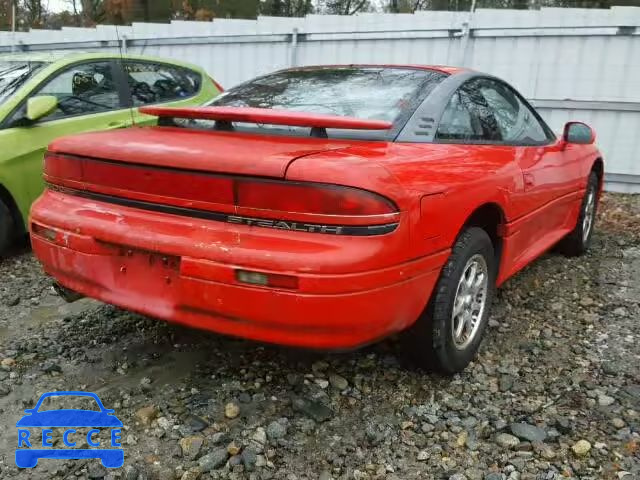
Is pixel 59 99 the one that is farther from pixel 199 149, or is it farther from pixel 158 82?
pixel 199 149

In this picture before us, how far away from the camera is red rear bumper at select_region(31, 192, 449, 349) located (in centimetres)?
194

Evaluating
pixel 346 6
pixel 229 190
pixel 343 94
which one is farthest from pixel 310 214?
pixel 346 6

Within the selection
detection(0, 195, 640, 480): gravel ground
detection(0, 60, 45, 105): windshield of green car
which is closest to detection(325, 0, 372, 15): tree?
detection(0, 60, 45, 105): windshield of green car

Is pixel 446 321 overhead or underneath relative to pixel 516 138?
underneath

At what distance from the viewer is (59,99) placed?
4.51m

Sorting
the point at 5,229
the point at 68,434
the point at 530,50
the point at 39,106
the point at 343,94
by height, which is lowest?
Answer: the point at 68,434

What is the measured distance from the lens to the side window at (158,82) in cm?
507

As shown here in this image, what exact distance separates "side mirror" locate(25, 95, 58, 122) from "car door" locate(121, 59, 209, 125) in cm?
86

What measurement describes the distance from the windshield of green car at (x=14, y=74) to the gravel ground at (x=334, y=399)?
1.78m

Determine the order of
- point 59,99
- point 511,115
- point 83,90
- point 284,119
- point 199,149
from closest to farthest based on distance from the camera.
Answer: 1. point 199,149
2. point 284,119
3. point 511,115
4. point 59,99
5. point 83,90

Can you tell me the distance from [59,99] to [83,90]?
0.84 feet

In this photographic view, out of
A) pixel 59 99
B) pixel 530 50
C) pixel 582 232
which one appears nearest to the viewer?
pixel 582 232

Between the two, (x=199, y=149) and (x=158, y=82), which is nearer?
(x=199, y=149)

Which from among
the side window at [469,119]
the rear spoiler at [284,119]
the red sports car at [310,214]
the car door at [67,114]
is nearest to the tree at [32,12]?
the car door at [67,114]
